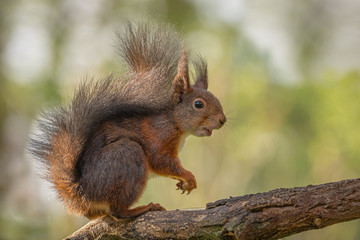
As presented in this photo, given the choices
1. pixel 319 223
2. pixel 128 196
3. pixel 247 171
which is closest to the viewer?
pixel 319 223

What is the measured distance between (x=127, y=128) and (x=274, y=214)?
0.97 metres

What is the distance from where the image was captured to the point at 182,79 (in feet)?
8.72

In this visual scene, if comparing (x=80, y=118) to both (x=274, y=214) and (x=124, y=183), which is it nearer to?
(x=124, y=183)

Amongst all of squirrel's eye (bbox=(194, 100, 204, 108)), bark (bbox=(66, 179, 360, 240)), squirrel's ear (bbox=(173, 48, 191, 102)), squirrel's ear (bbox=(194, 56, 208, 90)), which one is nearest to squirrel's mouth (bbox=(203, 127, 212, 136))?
squirrel's eye (bbox=(194, 100, 204, 108))

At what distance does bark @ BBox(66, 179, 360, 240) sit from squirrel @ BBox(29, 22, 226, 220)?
1.07 ft

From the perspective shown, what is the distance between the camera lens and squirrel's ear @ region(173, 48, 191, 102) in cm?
258

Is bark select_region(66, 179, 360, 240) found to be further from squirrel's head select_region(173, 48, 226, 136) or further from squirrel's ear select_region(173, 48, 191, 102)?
squirrel's ear select_region(173, 48, 191, 102)

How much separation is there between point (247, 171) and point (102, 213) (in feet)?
16.0

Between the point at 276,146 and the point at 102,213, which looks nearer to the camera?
the point at 102,213

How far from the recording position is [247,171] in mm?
7039

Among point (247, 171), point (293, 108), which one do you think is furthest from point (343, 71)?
point (247, 171)

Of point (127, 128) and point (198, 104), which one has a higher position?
point (198, 104)

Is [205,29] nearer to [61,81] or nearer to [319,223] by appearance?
[61,81]

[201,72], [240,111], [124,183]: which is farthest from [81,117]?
[240,111]
